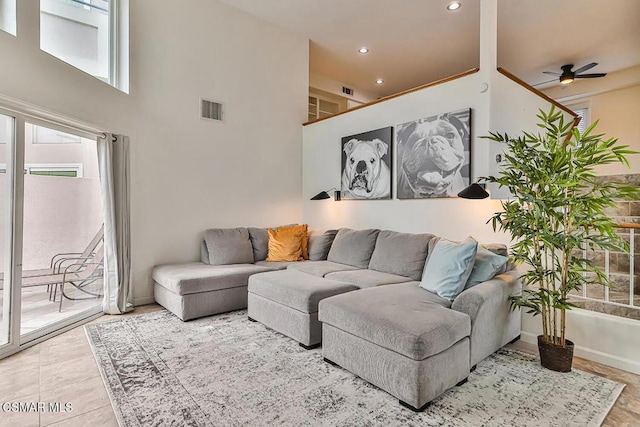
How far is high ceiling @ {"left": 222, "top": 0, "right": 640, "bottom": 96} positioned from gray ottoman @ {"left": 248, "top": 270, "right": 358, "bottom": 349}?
12.1ft

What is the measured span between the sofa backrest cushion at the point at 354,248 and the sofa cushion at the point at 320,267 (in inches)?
3.7

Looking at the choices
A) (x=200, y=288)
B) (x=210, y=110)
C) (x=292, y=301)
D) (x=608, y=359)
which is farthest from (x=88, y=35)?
(x=608, y=359)

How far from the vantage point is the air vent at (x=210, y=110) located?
175 inches

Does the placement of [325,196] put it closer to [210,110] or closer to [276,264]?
[276,264]

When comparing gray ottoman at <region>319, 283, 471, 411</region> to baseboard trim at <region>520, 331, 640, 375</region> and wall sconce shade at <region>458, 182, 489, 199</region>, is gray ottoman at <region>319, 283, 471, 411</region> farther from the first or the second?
baseboard trim at <region>520, 331, 640, 375</region>

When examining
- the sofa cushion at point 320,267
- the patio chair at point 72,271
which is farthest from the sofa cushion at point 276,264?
the patio chair at point 72,271

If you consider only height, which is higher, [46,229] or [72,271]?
[46,229]

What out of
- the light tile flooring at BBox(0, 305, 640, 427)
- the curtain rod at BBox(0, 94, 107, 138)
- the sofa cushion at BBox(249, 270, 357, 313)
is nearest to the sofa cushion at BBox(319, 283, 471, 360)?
the sofa cushion at BBox(249, 270, 357, 313)

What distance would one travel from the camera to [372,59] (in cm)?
604

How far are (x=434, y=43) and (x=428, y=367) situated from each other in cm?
526

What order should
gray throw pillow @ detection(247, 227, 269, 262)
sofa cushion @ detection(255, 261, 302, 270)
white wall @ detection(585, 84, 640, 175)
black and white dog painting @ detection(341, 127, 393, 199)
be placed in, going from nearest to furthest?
sofa cushion @ detection(255, 261, 302, 270) → black and white dog painting @ detection(341, 127, 393, 199) → gray throw pillow @ detection(247, 227, 269, 262) → white wall @ detection(585, 84, 640, 175)

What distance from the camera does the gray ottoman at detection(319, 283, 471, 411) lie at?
1.89 m

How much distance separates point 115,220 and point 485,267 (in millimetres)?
3684

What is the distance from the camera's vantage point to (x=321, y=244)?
14.7 feet
